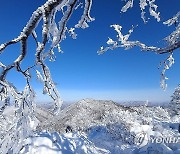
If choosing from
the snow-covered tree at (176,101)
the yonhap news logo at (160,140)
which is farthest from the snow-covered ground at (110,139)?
the snow-covered tree at (176,101)

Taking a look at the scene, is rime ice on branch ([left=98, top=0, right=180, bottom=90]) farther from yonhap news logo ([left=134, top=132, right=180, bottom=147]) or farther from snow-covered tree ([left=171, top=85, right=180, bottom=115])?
snow-covered tree ([left=171, top=85, right=180, bottom=115])

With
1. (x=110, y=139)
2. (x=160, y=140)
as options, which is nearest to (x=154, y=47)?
(x=160, y=140)

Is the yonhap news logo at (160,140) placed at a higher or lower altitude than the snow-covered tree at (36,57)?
lower

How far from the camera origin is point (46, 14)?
6.72 feet

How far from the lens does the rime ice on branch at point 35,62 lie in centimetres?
210

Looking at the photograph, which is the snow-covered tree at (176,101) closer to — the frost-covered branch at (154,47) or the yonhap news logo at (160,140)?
the yonhap news logo at (160,140)

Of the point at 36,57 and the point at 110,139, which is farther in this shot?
the point at 110,139

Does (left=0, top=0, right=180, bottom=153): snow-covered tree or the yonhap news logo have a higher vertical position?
(left=0, top=0, right=180, bottom=153): snow-covered tree

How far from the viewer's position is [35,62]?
8.46 ft

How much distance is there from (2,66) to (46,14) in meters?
0.82

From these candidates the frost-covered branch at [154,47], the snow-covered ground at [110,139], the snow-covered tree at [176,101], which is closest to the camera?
the frost-covered branch at [154,47]

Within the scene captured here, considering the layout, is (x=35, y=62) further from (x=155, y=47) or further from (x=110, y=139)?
(x=110, y=139)

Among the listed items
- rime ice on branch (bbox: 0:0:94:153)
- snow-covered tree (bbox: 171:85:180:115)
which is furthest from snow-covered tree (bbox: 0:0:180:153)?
snow-covered tree (bbox: 171:85:180:115)

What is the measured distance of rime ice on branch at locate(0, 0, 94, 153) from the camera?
2.10m
